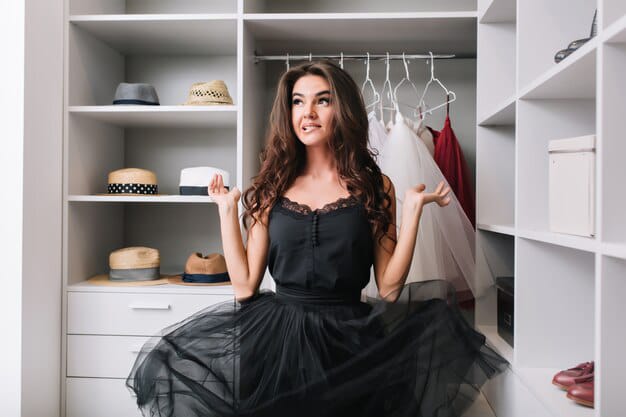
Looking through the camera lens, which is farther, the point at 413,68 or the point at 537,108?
the point at 413,68

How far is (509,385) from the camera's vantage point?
1.57m

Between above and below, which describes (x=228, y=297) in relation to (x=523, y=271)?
below

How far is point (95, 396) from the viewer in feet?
7.15

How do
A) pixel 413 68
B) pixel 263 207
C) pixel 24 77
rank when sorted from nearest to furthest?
pixel 263 207
pixel 24 77
pixel 413 68

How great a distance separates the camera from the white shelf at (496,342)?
165 cm

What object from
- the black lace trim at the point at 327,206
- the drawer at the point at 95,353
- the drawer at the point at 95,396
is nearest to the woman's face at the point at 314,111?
the black lace trim at the point at 327,206

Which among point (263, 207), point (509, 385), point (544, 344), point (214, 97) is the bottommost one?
point (509, 385)

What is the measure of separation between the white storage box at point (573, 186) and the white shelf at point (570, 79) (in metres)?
0.15

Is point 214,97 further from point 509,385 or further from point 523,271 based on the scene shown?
point 509,385

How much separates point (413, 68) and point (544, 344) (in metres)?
1.57

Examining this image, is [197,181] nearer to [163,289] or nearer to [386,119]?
[163,289]

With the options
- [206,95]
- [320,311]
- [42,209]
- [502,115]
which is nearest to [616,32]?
[502,115]

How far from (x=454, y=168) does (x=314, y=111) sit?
2.87 feet

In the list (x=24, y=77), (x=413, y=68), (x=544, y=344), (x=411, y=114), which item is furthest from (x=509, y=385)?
(x=24, y=77)
